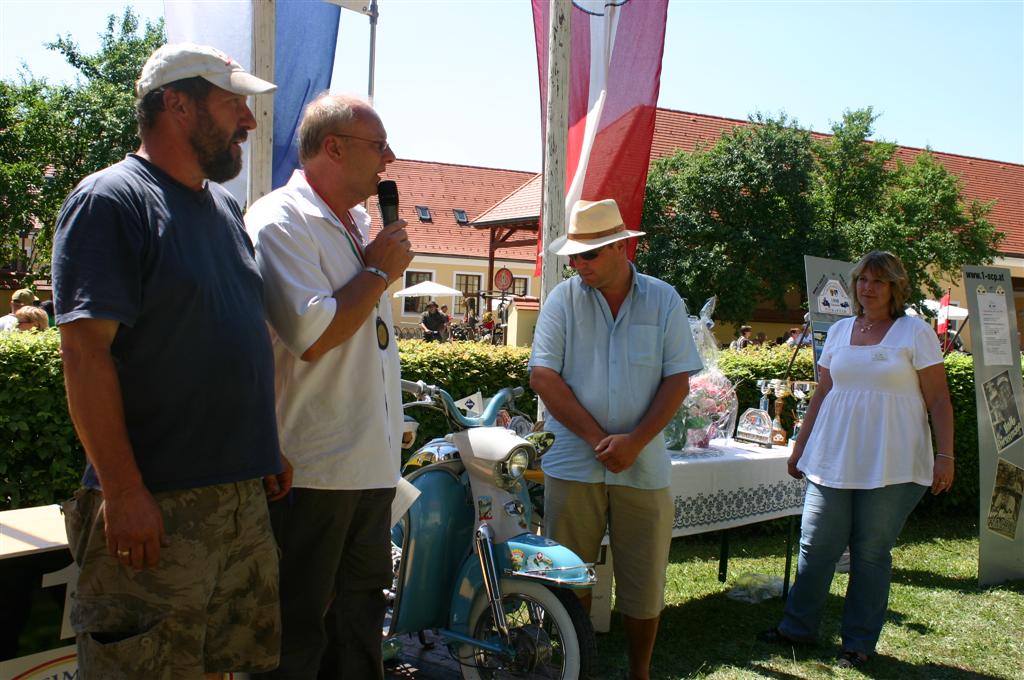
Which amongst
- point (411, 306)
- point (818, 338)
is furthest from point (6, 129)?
point (818, 338)

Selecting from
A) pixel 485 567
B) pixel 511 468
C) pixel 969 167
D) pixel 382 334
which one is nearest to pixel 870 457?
pixel 511 468

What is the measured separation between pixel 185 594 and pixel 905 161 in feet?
121

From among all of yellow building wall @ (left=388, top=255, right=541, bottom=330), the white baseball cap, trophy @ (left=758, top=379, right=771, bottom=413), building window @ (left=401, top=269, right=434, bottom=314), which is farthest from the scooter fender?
building window @ (left=401, top=269, right=434, bottom=314)

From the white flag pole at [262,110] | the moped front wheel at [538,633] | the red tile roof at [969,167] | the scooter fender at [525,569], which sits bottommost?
the moped front wheel at [538,633]

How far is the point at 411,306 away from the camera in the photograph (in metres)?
37.6

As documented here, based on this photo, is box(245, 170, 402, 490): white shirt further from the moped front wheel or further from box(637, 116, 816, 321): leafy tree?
box(637, 116, 816, 321): leafy tree

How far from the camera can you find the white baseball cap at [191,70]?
1.99 m

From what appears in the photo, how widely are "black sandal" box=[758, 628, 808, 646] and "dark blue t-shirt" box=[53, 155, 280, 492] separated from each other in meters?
3.21

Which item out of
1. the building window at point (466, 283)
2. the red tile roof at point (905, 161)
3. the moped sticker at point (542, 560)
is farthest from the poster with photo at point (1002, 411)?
the building window at point (466, 283)

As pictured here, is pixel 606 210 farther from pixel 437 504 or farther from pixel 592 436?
pixel 437 504

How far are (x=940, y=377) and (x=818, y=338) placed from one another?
138 cm

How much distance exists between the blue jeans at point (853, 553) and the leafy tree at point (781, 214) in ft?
65.1

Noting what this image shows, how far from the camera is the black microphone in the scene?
2533mm

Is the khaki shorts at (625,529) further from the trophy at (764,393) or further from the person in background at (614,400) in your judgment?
the trophy at (764,393)
